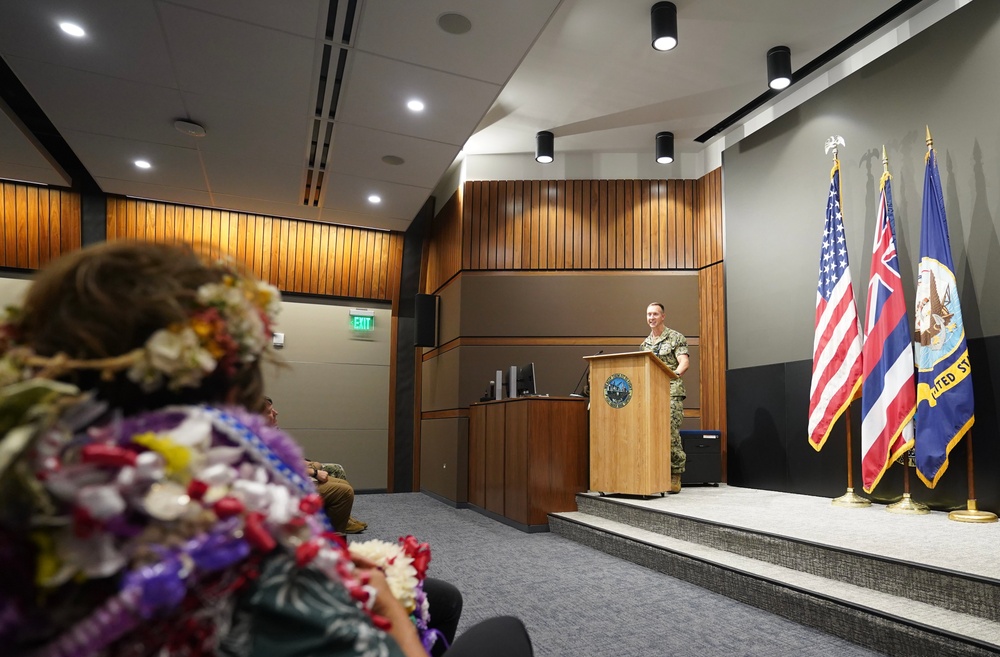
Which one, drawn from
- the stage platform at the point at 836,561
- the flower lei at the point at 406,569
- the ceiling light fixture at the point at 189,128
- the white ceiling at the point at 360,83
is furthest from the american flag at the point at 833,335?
the ceiling light fixture at the point at 189,128

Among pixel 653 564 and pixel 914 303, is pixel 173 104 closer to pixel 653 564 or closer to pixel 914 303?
pixel 653 564

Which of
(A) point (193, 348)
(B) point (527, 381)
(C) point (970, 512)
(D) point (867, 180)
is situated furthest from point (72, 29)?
(C) point (970, 512)

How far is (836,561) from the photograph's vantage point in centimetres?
262

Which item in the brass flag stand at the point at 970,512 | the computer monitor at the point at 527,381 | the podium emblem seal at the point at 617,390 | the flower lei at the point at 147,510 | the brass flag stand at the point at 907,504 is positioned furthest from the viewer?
the computer monitor at the point at 527,381

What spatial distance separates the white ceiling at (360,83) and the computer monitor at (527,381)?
2.05 m

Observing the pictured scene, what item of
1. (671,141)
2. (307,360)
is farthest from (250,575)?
(307,360)

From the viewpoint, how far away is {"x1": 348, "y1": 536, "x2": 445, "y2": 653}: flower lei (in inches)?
39.6

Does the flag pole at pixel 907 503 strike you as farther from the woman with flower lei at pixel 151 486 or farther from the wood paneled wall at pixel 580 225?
the woman with flower lei at pixel 151 486

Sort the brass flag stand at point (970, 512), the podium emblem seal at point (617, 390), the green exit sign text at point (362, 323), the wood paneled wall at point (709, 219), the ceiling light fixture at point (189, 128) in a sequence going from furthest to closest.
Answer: the green exit sign text at point (362, 323)
the wood paneled wall at point (709, 219)
the ceiling light fixture at point (189, 128)
the podium emblem seal at point (617, 390)
the brass flag stand at point (970, 512)

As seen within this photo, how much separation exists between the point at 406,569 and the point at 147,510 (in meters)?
0.58

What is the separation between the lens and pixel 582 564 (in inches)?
139

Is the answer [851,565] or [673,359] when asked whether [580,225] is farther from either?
[851,565]

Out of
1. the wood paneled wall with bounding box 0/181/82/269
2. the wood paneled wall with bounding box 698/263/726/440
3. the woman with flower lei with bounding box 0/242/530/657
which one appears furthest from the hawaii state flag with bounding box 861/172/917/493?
the wood paneled wall with bounding box 0/181/82/269

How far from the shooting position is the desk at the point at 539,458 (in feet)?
15.3
